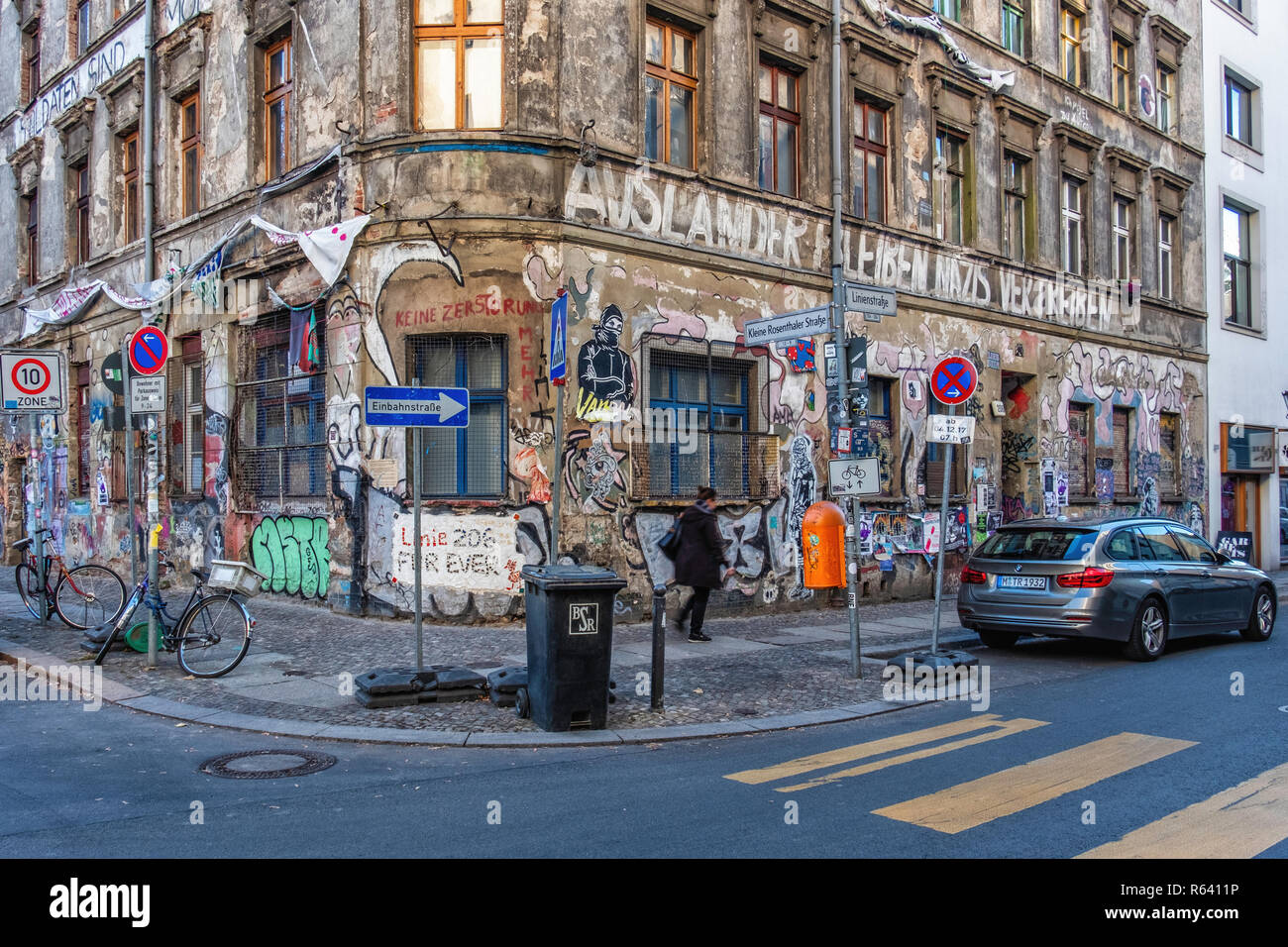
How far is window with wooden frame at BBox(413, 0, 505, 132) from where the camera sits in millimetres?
13312

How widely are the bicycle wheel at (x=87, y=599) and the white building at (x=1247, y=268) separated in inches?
919

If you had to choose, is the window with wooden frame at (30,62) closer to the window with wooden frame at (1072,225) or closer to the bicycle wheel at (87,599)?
the bicycle wheel at (87,599)

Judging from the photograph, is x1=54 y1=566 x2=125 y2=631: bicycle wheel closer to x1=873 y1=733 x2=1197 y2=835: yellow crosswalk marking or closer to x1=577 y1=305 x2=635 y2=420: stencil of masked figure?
x1=577 y1=305 x2=635 y2=420: stencil of masked figure

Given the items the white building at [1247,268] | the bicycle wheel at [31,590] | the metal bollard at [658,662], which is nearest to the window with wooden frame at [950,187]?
the white building at [1247,268]

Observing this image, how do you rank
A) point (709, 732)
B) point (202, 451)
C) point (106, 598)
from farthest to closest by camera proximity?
point (202, 451) → point (106, 598) → point (709, 732)

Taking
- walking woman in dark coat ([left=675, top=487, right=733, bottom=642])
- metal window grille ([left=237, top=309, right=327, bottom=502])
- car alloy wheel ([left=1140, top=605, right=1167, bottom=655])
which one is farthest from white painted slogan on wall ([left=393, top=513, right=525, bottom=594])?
car alloy wheel ([left=1140, top=605, right=1167, bottom=655])

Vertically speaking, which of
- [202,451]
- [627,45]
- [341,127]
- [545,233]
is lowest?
[202,451]

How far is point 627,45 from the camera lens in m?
13.8

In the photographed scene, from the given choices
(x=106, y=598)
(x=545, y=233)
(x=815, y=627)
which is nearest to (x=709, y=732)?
(x=815, y=627)

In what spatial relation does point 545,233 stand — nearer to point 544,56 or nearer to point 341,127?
point 544,56

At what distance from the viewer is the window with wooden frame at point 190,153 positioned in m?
17.4

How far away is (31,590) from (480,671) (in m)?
6.77
